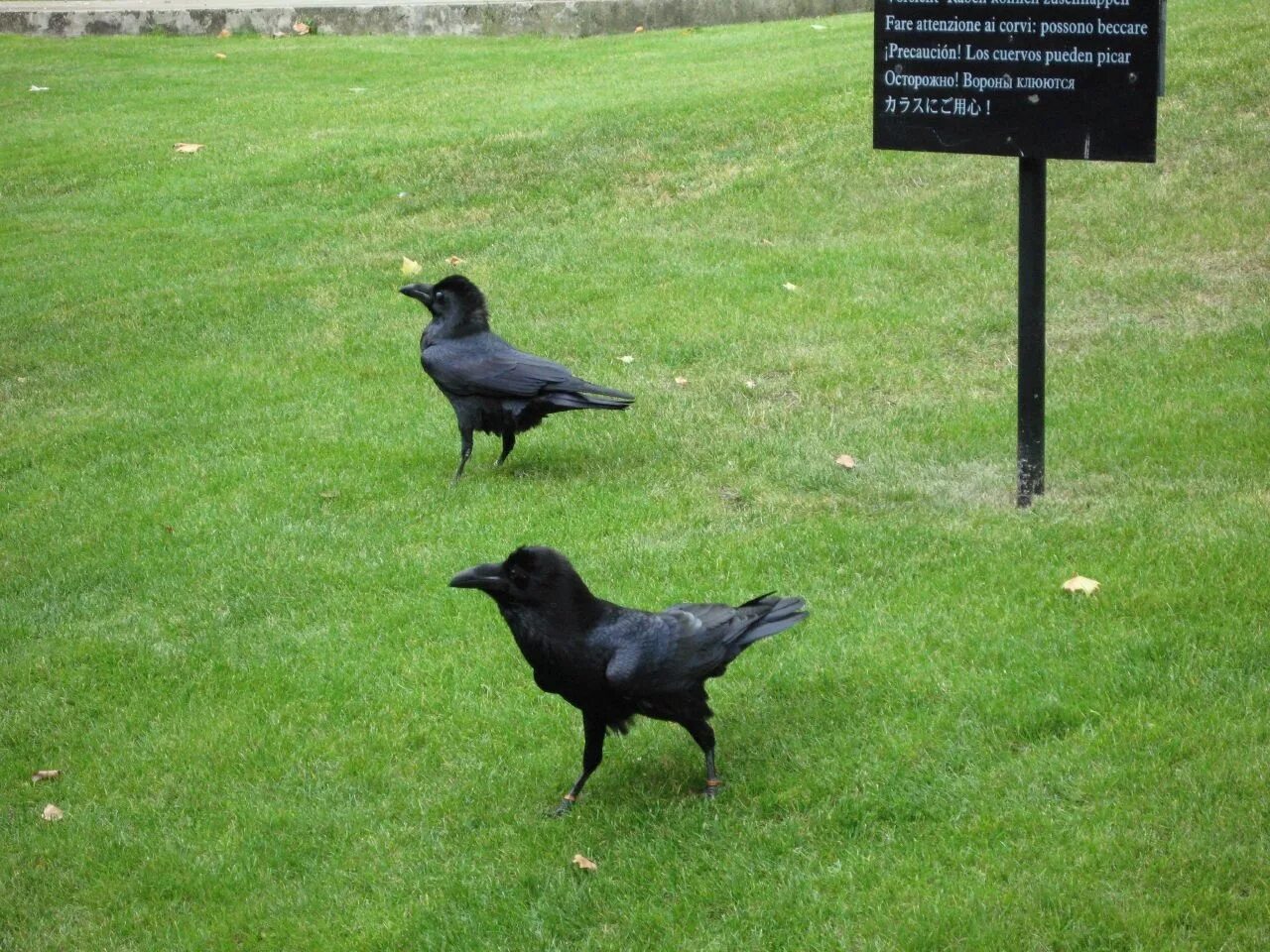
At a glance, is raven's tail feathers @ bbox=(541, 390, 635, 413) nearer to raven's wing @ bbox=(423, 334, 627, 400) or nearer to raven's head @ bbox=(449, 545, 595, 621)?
raven's wing @ bbox=(423, 334, 627, 400)

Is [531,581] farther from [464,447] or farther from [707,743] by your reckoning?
[464,447]

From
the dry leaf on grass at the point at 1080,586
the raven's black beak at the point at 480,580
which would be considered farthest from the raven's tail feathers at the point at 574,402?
the raven's black beak at the point at 480,580

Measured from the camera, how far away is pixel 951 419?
8.83m

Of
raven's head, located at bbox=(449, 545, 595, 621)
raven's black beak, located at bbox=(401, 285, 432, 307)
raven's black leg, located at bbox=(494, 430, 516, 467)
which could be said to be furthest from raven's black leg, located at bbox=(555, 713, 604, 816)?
raven's black beak, located at bbox=(401, 285, 432, 307)

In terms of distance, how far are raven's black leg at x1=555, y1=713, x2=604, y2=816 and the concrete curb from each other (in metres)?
16.8

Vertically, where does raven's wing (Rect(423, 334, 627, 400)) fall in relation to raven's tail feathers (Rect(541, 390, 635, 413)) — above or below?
above

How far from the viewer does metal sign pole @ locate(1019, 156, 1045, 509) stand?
7395 mm

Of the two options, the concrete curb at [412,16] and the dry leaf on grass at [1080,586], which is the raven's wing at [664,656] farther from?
the concrete curb at [412,16]

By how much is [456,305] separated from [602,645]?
13.6 feet

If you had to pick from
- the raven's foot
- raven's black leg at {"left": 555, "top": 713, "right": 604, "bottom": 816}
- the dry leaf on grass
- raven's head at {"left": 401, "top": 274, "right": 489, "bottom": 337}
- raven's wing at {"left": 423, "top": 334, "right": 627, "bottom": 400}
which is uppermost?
raven's head at {"left": 401, "top": 274, "right": 489, "bottom": 337}

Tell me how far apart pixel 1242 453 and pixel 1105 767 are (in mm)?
3294

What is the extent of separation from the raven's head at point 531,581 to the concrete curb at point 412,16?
54.8 ft

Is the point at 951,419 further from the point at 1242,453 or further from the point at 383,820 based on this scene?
the point at 383,820

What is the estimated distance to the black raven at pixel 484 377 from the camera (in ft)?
27.6
